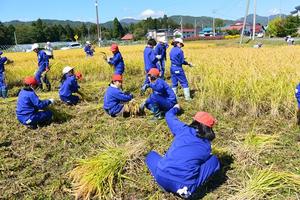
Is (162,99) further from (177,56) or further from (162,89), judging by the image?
(177,56)

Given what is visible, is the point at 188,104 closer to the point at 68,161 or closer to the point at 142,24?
the point at 68,161

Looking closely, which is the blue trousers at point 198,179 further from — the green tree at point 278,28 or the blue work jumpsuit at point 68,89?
the green tree at point 278,28

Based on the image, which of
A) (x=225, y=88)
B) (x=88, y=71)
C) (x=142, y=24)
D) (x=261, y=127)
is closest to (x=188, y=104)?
(x=225, y=88)

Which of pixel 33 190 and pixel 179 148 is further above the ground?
pixel 179 148

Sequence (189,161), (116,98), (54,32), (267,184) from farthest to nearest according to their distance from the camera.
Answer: (54,32)
(116,98)
(267,184)
(189,161)

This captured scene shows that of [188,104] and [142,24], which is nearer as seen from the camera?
[188,104]

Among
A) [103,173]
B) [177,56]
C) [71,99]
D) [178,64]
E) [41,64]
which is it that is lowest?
[71,99]

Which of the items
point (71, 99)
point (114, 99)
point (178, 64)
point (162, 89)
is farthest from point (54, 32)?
point (162, 89)

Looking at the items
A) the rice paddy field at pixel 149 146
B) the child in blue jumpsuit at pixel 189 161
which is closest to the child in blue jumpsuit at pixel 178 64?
the rice paddy field at pixel 149 146

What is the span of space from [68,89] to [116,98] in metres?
1.79

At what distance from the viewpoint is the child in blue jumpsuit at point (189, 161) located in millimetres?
3613

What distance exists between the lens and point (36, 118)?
21.4ft

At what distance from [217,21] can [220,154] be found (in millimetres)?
142885

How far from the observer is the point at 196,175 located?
12.0 feet
